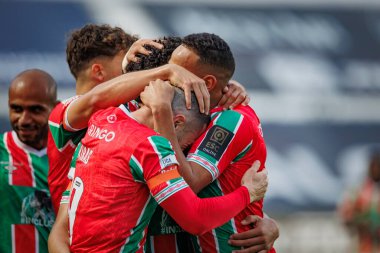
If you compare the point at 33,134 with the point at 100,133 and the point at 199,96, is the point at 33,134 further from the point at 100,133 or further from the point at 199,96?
the point at 199,96

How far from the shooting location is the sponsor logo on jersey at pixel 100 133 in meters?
4.50

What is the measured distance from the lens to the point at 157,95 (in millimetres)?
4512

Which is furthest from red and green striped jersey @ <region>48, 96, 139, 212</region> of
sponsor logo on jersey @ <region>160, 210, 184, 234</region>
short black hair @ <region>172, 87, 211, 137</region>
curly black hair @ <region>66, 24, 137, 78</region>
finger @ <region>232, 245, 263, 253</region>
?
finger @ <region>232, 245, 263, 253</region>

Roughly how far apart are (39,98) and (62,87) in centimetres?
747

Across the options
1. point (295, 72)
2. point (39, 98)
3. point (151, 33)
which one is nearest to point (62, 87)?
point (151, 33)

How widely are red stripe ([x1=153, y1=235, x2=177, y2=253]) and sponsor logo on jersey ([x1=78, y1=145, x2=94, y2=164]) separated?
2.53ft

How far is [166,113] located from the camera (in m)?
4.46

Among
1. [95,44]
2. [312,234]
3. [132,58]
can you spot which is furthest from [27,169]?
[312,234]

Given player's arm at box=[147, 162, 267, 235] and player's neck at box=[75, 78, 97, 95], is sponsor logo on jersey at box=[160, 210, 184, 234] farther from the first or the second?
player's neck at box=[75, 78, 97, 95]

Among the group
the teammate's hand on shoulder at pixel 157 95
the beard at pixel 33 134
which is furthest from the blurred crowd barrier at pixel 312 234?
the teammate's hand on shoulder at pixel 157 95

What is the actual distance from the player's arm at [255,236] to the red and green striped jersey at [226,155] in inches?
1.5

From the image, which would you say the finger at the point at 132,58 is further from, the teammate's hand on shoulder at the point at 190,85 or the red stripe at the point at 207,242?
the red stripe at the point at 207,242

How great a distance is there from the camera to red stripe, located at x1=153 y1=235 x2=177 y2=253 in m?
5.12

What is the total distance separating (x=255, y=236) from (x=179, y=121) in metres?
0.88
